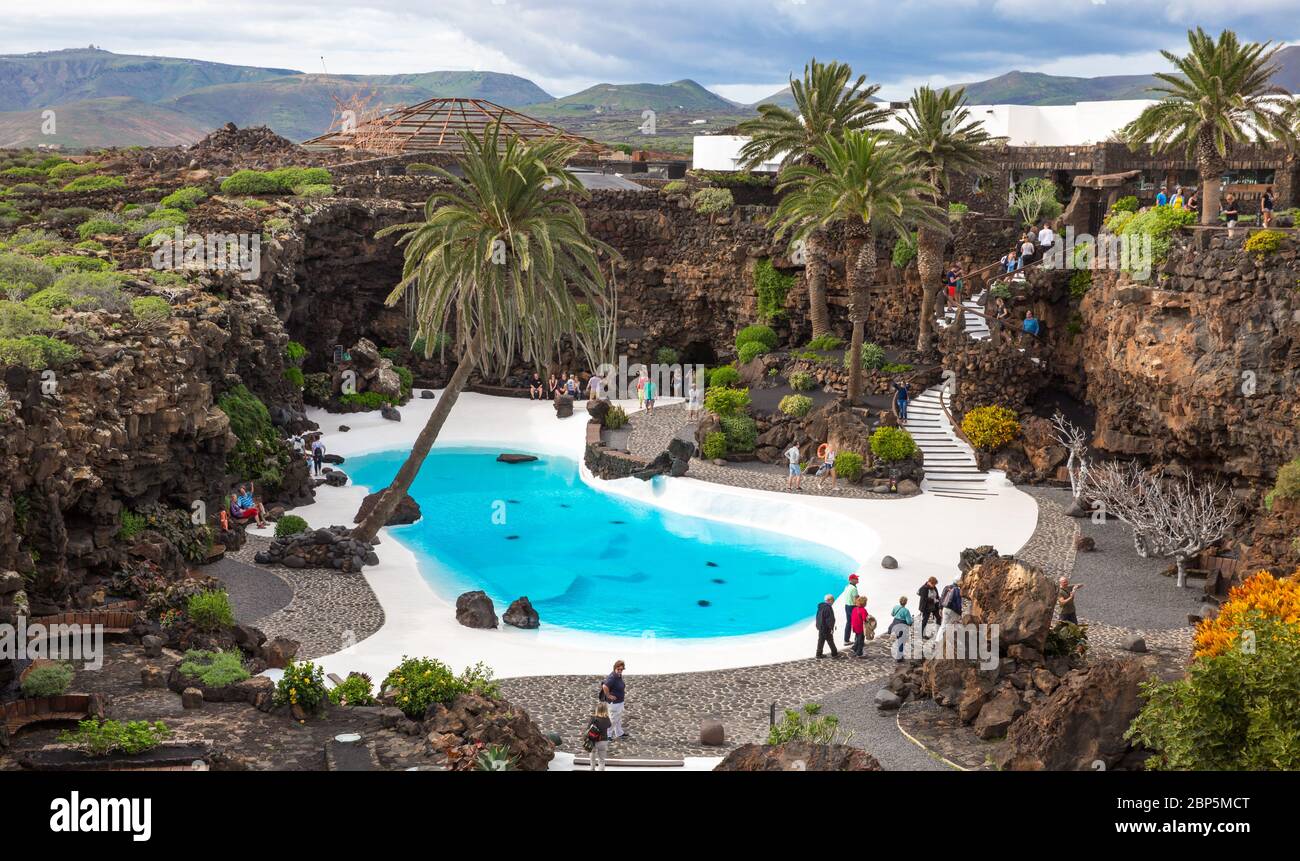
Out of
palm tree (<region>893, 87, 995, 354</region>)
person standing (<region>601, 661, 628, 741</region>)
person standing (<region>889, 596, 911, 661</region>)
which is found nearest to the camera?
person standing (<region>601, 661, 628, 741</region>)

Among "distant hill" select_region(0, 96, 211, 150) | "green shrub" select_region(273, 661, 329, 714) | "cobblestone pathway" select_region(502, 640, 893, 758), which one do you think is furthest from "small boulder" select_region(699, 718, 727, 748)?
"distant hill" select_region(0, 96, 211, 150)

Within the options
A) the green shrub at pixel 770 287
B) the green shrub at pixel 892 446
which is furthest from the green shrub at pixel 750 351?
the green shrub at pixel 892 446

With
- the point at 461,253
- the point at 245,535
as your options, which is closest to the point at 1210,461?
the point at 461,253

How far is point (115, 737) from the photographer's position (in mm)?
16109

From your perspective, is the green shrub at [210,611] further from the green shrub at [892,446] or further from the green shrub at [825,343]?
the green shrub at [825,343]

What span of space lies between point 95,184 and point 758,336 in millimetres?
26686

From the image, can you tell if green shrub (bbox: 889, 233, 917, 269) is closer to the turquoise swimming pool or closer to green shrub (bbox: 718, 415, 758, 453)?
green shrub (bbox: 718, 415, 758, 453)

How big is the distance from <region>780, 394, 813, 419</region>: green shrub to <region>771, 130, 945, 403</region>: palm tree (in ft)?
4.83

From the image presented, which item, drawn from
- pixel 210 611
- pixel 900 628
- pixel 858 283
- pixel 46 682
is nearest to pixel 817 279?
pixel 858 283

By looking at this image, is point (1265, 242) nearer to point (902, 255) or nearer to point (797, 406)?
point (797, 406)

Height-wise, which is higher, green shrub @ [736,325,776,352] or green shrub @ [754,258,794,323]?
green shrub @ [754,258,794,323]

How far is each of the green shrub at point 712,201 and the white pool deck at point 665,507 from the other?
1234 centimetres

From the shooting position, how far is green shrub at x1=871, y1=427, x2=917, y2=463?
35469 millimetres

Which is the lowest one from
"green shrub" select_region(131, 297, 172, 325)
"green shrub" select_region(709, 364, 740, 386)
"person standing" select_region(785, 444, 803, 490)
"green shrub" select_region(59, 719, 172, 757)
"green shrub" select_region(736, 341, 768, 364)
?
"green shrub" select_region(59, 719, 172, 757)
